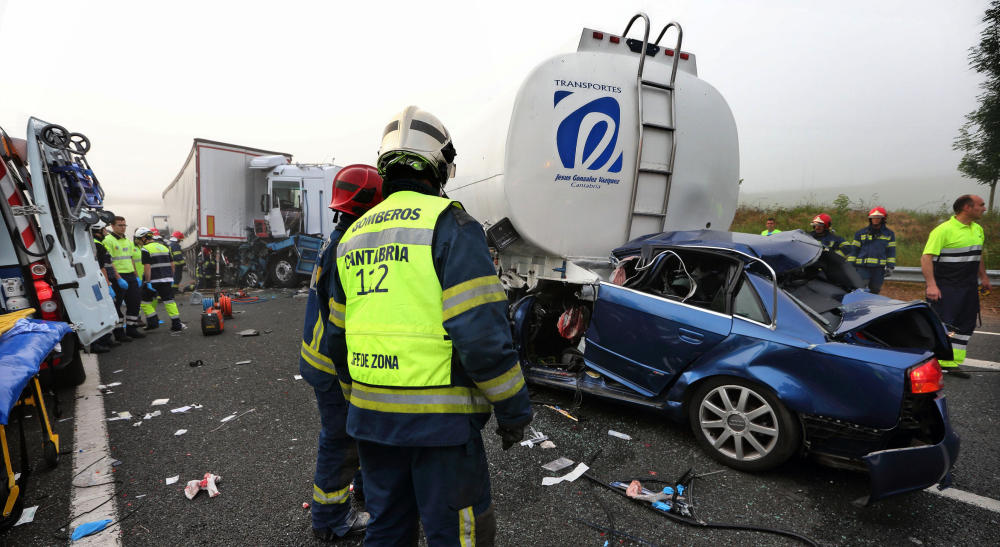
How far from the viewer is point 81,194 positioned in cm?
473

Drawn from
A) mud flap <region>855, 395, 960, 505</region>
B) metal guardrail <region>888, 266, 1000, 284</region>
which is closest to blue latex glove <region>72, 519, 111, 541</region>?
mud flap <region>855, 395, 960, 505</region>

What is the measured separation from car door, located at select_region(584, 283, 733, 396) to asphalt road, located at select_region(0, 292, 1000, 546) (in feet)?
1.57

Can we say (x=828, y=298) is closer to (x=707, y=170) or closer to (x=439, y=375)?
(x=707, y=170)

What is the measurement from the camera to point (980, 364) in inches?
202

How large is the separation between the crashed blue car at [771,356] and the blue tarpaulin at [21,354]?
3.30 meters

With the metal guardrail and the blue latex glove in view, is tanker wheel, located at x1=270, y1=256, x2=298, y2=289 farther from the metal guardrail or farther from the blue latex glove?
the metal guardrail

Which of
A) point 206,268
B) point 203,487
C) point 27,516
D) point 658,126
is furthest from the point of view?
point 206,268

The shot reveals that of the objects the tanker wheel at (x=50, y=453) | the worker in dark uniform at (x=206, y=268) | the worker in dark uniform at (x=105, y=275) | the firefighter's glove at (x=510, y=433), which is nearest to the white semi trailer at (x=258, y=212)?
the worker in dark uniform at (x=206, y=268)

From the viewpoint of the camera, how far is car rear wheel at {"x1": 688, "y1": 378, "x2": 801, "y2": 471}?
2.65m

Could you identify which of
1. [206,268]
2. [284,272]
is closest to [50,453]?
[284,272]

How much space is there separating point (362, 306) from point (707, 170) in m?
3.98

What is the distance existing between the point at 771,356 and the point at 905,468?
759 mm

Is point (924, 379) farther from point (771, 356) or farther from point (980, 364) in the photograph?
point (980, 364)

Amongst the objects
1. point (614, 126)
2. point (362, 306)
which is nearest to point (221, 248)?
point (614, 126)
